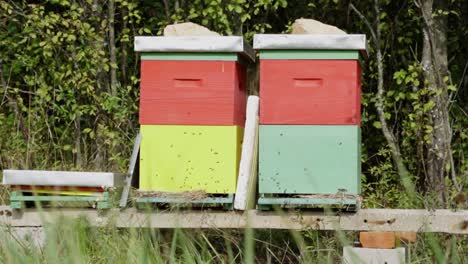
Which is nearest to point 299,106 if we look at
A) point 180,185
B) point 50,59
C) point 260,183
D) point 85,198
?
point 260,183

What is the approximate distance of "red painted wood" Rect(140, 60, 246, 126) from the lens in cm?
437

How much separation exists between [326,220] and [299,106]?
60 cm

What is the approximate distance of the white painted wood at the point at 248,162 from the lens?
4258mm

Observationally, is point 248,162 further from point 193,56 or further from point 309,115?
point 193,56

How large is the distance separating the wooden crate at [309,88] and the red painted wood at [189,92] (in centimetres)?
19

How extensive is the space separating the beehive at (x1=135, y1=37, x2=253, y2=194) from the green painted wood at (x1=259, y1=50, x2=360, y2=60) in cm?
16

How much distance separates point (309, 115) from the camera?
4.28 meters

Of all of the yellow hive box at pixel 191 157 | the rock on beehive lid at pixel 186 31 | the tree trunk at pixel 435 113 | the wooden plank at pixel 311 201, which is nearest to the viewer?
the wooden plank at pixel 311 201

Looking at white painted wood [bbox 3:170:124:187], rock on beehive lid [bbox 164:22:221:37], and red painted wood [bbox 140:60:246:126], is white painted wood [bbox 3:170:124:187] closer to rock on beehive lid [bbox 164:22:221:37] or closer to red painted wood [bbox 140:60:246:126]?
red painted wood [bbox 140:60:246:126]

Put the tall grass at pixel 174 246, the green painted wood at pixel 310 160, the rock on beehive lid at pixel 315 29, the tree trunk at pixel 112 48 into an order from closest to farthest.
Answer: the tall grass at pixel 174 246 < the green painted wood at pixel 310 160 < the rock on beehive lid at pixel 315 29 < the tree trunk at pixel 112 48

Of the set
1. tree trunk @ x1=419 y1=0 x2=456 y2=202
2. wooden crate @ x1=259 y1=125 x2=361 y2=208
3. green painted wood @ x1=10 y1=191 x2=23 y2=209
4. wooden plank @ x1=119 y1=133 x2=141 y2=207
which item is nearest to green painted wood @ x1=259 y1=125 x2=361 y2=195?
wooden crate @ x1=259 y1=125 x2=361 y2=208

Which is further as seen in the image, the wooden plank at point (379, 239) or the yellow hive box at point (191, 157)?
the yellow hive box at point (191, 157)

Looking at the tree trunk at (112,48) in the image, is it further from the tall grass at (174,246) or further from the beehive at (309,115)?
the beehive at (309,115)

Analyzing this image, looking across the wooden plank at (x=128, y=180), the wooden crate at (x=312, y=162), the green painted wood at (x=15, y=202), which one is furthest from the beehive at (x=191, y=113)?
the green painted wood at (x=15, y=202)
